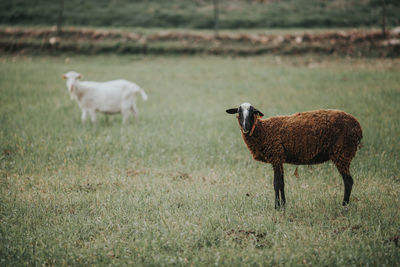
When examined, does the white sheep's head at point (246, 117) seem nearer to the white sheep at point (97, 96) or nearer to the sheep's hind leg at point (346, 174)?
the sheep's hind leg at point (346, 174)

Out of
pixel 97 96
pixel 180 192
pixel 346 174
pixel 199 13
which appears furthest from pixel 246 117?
pixel 199 13

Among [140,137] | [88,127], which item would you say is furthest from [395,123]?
[88,127]

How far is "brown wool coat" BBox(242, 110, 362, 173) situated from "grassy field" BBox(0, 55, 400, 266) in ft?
3.03

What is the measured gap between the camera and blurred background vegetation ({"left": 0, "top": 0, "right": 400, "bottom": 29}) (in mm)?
34875

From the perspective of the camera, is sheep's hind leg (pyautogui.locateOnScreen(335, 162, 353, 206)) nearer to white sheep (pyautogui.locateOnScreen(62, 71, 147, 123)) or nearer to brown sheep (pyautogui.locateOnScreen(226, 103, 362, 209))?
brown sheep (pyautogui.locateOnScreen(226, 103, 362, 209))

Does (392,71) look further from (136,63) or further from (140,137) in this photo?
Answer: (136,63)

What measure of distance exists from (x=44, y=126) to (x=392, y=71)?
1880 centimetres

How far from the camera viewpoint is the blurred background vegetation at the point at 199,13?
34.9 m

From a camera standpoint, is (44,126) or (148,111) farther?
(148,111)

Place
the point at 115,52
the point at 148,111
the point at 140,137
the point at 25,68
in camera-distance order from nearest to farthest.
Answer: the point at 140,137 → the point at 148,111 → the point at 25,68 → the point at 115,52

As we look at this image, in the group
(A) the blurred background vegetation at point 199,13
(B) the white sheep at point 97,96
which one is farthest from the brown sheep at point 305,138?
(A) the blurred background vegetation at point 199,13

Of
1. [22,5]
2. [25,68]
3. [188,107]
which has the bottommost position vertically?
[188,107]

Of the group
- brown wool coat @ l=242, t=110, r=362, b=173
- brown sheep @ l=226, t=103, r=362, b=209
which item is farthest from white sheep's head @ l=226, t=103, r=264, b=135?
brown wool coat @ l=242, t=110, r=362, b=173

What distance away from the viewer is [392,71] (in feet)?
62.5
